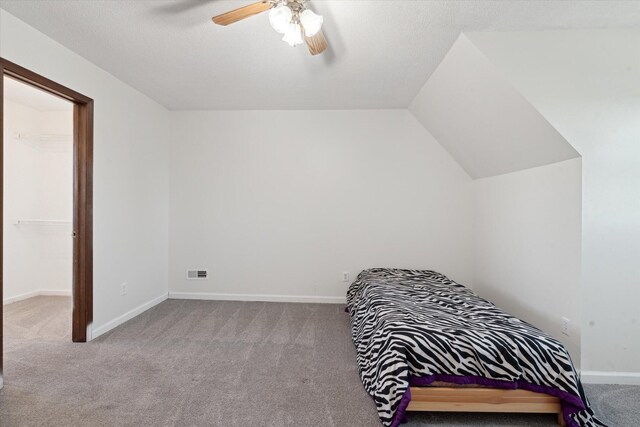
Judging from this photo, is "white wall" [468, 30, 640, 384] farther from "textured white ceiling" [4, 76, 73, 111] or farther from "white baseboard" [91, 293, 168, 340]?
"textured white ceiling" [4, 76, 73, 111]

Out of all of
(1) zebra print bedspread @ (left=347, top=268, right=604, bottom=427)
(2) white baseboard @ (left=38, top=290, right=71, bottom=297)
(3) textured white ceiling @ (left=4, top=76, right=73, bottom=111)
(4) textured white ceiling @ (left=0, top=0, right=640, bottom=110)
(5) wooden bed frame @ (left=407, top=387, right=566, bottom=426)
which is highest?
(3) textured white ceiling @ (left=4, top=76, right=73, bottom=111)

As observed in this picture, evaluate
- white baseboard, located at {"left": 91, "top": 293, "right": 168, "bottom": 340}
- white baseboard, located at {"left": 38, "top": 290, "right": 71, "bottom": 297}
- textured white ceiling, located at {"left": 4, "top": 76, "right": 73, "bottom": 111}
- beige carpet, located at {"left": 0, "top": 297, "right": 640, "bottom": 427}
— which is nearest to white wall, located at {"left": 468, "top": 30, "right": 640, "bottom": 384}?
beige carpet, located at {"left": 0, "top": 297, "right": 640, "bottom": 427}

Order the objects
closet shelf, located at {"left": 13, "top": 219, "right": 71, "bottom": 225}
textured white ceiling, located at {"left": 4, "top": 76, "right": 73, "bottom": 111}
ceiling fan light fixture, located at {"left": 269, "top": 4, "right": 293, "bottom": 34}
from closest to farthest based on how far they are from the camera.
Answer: ceiling fan light fixture, located at {"left": 269, "top": 4, "right": 293, "bottom": 34}
textured white ceiling, located at {"left": 4, "top": 76, "right": 73, "bottom": 111}
closet shelf, located at {"left": 13, "top": 219, "right": 71, "bottom": 225}

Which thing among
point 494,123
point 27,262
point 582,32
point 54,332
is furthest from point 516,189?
point 27,262

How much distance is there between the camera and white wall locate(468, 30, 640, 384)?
2.12 metres

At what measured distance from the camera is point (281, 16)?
1609mm

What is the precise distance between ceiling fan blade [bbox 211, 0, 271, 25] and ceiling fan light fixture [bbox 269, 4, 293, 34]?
4cm

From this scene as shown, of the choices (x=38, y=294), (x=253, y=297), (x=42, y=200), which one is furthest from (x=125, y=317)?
(x=42, y=200)

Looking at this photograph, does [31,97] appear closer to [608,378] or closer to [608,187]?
[608,187]

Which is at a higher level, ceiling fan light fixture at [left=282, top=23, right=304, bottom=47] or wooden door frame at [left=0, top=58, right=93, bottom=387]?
ceiling fan light fixture at [left=282, top=23, right=304, bottom=47]

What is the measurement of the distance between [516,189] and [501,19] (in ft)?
4.82

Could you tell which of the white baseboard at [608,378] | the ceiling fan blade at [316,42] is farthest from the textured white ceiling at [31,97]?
the white baseboard at [608,378]

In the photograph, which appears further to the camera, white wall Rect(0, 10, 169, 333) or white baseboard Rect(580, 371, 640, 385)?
white wall Rect(0, 10, 169, 333)

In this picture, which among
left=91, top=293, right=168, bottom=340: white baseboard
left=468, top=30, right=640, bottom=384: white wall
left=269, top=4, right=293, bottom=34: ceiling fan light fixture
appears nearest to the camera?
left=269, top=4, right=293, bottom=34: ceiling fan light fixture
